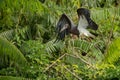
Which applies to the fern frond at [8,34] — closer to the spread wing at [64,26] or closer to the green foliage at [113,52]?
the spread wing at [64,26]

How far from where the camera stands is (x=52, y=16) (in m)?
6.19

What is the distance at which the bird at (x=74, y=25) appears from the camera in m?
4.81

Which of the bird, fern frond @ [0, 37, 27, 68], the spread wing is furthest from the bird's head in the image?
fern frond @ [0, 37, 27, 68]

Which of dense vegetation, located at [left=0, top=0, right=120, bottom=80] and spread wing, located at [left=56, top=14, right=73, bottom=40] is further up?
spread wing, located at [left=56, top=14, right=73, bottom=40]

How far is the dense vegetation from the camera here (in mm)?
4715

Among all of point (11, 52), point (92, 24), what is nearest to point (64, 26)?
point (92, 24)

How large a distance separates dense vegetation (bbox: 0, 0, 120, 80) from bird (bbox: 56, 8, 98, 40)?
0.96 feet

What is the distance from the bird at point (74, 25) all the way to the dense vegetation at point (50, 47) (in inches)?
11.5

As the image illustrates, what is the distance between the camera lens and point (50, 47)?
18.7 ft

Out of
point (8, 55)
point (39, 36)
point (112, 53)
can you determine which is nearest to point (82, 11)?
point (112, 53)

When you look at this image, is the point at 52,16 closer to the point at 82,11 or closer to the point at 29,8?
the point at 29,8

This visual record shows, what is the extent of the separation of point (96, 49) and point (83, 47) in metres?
0.31

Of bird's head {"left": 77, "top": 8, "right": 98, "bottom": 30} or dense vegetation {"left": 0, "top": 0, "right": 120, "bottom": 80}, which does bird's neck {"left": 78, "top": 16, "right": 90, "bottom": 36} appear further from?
dense vegetation {"left": 0, "top": 0, "right": 120, "bottom": 80}

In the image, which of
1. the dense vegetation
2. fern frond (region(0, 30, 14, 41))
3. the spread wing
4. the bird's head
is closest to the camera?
the dense vegetation
